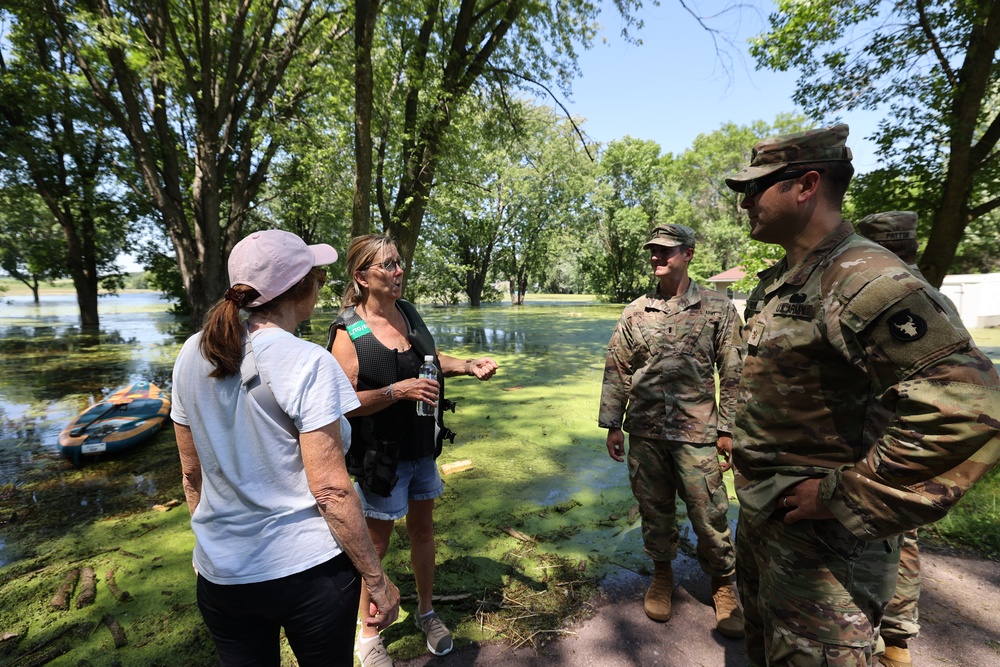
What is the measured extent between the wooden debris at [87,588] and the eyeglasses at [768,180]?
4552 mm

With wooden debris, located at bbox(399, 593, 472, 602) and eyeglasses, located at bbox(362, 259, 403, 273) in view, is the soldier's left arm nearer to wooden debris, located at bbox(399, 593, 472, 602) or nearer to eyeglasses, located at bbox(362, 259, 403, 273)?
eyeglasses, located at bbox(362, 259, 403, 273)

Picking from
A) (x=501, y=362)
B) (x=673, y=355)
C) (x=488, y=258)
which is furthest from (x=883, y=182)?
(x=488, y=258)

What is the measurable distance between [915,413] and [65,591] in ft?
15.7

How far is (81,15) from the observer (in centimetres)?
693

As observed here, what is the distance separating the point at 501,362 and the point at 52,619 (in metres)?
10.0

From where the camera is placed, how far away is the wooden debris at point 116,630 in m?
2.68

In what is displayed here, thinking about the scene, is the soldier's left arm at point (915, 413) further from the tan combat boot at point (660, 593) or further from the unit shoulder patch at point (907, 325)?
the tan combat boot at point (660, 593)

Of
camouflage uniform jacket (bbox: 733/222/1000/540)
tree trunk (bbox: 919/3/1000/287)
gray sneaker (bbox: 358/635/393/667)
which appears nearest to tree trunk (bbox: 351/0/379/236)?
gray sneaker (bbox: 358/635/393/667)

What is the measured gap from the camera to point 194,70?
8320 mm

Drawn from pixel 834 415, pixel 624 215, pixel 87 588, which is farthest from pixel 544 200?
pixel 834 415

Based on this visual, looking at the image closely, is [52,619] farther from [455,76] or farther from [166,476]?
[455,76]

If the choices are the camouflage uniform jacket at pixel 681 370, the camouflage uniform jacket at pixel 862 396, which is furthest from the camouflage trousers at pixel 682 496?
the camouflage uniform jacket at pixel 862 396

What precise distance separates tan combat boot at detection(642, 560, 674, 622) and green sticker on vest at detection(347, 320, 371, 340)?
90.7 inches

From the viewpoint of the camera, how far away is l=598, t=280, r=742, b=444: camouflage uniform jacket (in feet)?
9.39
